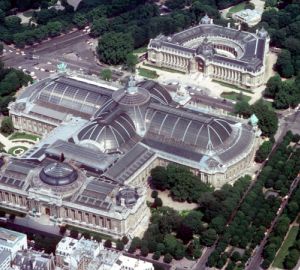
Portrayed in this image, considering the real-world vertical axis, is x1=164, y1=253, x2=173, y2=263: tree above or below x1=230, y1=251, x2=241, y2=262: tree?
below

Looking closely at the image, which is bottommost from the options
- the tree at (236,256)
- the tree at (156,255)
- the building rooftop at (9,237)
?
the tree at (156,255)

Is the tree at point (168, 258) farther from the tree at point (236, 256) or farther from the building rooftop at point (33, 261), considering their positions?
the building rooftop at point (33, 261)

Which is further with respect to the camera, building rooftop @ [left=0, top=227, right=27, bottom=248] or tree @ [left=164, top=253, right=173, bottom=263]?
tree @ [left=164, top=253, right=173, bottom=263]

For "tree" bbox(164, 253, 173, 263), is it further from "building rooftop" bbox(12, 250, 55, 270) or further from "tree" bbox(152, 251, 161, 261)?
"building rooftop" bbox(12, 250, 55, 270)

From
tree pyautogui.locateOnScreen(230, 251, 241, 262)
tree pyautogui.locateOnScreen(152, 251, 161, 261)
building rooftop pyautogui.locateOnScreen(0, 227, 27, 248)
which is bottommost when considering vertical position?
tree pyautogui.locateOnScreen(152, 251, 161, 261)

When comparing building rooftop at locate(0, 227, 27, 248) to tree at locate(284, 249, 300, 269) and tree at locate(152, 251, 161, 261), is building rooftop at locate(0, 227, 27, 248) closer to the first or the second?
tree at locate(152, 251, 161, 261)

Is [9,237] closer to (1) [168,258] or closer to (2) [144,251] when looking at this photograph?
(2) [144,251]

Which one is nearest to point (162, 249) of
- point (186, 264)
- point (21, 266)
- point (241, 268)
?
point (186, 264)

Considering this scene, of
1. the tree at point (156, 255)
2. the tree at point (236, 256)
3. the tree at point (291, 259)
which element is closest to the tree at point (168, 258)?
the tree at point (156, 255)

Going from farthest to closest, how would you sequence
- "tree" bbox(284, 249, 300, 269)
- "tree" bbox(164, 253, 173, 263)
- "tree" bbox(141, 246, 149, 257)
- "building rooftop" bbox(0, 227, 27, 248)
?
"tree" bbox(141, 246, 149, 257) < "tree" bbox(164, 253, 173, 263) < "tree" bbox(284, 249, 300, 269) < "building rooftop" bbox(0, 227, 27, 248)

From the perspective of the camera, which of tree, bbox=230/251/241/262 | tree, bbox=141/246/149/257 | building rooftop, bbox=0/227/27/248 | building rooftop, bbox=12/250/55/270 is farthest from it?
tree, bbox=141/246/149/257

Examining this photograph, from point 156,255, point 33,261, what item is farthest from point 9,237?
point 156,255

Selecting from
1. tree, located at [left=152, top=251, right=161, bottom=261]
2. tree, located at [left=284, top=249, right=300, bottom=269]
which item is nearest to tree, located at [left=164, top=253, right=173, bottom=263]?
tree, located at [left=152, top=251, right=161, bottom=261]
